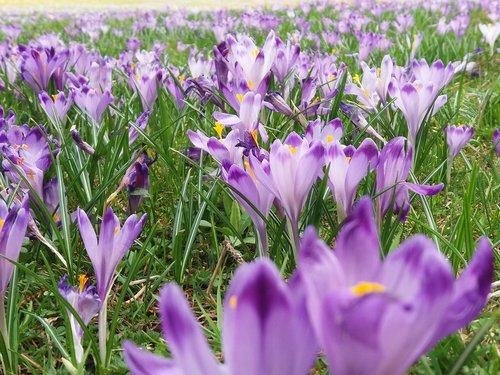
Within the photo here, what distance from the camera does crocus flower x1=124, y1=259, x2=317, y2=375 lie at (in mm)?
464

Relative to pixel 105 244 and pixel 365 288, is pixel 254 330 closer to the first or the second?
pixel 365 288

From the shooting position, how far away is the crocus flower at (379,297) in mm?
446

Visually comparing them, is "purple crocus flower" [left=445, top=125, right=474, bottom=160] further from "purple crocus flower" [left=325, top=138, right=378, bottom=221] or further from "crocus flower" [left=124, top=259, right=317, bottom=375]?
"crocus flower" [left=124, top=259, right=317, bottom=375]

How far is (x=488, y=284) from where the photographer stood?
52 centimetres

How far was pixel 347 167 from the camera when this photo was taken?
1186mm

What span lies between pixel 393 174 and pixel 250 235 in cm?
60

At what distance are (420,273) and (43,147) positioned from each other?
1.37m

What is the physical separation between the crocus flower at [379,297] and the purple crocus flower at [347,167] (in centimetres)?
60

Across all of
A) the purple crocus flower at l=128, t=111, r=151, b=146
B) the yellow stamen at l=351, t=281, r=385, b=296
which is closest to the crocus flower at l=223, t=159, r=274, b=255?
the yellow stamen at l=351, t=281, r=385, b=296

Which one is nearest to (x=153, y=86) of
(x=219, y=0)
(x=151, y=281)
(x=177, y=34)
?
(x=151, y=281)

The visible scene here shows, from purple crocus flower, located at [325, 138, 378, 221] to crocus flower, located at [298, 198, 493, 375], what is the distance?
1.97 ft

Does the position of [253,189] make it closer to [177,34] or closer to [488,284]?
[488,284]

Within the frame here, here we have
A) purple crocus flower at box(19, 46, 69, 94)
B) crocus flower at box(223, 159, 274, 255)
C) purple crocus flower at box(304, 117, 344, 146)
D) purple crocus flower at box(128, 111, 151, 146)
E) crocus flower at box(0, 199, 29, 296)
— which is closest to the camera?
crocus flower at box(0, 199, 29, 296)

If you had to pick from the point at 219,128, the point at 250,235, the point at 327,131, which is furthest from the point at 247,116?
the point at 250,235
